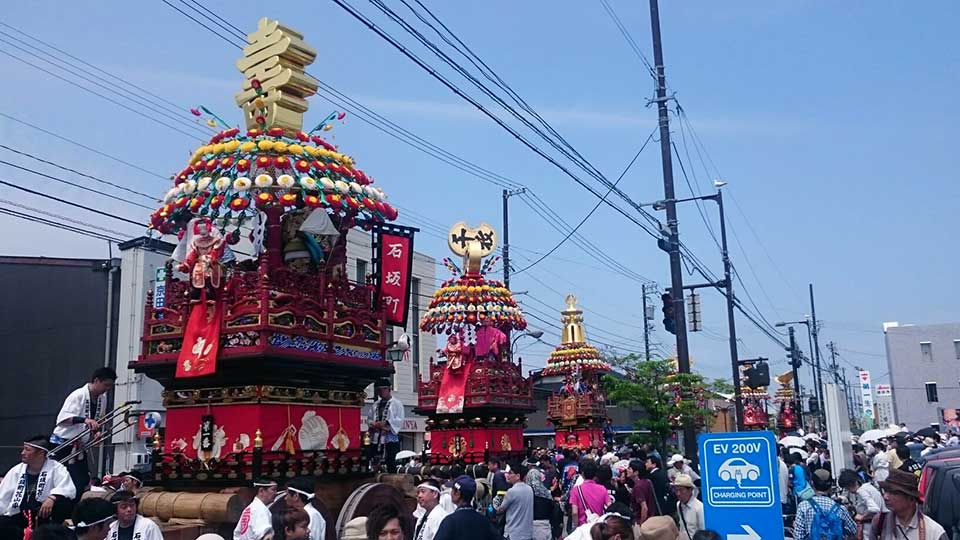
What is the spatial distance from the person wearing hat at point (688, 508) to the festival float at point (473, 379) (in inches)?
456

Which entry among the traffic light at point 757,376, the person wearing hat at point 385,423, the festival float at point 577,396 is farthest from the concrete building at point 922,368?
the person wearing hat at point 385,423

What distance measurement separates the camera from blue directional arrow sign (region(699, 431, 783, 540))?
6141mm

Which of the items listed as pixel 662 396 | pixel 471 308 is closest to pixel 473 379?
pixel 471 308

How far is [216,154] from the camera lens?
11.0m

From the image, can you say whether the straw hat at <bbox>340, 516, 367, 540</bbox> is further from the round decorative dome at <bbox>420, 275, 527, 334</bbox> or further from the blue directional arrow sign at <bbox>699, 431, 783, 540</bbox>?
the round decorative dome at <bbox>420, 275, 527, 334</bbox>

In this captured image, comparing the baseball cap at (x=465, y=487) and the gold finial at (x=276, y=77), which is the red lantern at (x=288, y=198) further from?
the baseball cap at (x=465, y=487)

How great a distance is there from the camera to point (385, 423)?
13.4m

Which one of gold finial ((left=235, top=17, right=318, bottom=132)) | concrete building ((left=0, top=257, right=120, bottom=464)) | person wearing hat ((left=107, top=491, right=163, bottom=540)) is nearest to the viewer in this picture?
person wearing hat ((left=107, top=491, right=163, bottom=540))

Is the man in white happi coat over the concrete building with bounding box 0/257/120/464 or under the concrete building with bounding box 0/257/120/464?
under

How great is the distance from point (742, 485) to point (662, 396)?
12558 mm

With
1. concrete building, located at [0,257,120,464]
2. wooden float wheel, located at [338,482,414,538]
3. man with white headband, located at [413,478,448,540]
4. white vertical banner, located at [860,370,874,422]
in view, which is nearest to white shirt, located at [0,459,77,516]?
man with white headband, located at [413,478,448,540]

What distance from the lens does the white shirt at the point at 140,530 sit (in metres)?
6.76

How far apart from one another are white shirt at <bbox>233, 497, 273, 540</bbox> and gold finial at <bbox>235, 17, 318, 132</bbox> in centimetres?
622

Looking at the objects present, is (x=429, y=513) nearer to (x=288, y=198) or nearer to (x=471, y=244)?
(x=288, y=198)
